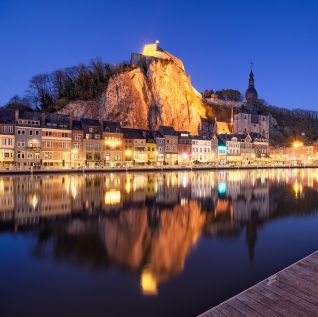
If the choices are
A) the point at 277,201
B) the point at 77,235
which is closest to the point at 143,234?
the point at 77,235

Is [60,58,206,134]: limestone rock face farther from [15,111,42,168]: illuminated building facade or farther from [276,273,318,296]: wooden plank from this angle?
[276,273,318,296]: wooden plank

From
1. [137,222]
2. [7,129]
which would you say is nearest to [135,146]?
[7,129]

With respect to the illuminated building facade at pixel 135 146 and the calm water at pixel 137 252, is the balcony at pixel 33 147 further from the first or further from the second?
the calm water at pixel 137 252

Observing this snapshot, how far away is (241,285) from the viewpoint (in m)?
7.55

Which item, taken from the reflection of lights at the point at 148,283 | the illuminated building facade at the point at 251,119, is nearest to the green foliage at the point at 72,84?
the illuminated building facade at the point at 251,119

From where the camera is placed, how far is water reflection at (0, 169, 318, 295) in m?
9.34

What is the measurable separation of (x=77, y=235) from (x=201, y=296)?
657cm

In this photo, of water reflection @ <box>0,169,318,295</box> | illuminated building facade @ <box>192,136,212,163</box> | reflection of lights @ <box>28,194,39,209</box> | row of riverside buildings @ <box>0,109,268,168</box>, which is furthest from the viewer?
illuminated building facade @ <box>192,136,212,163</box>

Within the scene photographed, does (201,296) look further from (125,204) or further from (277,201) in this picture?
(277,201)

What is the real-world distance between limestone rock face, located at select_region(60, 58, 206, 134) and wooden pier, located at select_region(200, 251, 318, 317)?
66745 mm

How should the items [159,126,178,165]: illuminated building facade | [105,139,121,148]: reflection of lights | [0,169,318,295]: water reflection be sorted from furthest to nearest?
[159,126,178,165]: illuminated building facade
[105,139,121,148]: reflection of lights
[0,169,318,295]: water reflection

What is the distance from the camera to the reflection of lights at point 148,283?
7.12 m

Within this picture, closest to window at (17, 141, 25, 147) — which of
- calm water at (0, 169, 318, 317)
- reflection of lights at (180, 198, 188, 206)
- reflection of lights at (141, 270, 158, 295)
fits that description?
calm water at (0, 169, 318, 317)

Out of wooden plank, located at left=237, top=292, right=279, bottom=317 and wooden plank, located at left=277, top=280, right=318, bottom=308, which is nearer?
wooden plank, located at left=237, top=292, right=279, bottom=317
